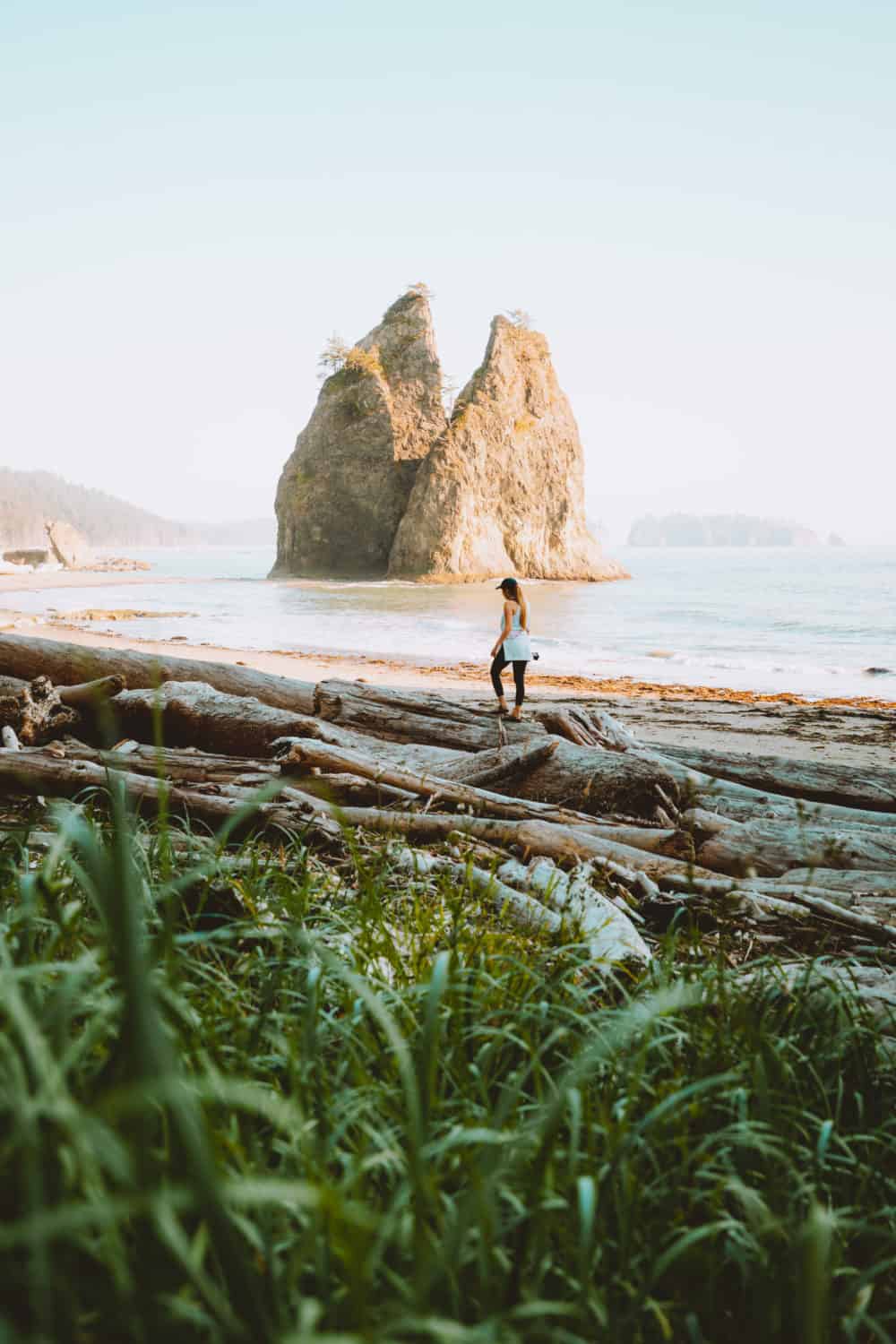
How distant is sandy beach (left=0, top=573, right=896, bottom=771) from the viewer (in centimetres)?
818

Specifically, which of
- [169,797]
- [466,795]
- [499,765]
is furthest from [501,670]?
[169,797]

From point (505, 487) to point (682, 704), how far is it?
4701 cm

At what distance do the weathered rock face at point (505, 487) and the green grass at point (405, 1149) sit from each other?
48.8 meters

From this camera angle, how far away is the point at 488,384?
186 feet

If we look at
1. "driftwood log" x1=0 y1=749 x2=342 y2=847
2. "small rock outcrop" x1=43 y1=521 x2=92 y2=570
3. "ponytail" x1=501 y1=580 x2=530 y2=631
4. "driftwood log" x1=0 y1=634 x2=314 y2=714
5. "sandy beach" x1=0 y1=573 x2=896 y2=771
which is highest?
"small rock outcrop" x1=43 y1=521 x2=92 y2=570

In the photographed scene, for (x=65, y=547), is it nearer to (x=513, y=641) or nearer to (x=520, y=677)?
(x=513, y=641)

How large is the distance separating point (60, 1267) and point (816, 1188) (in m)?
1.19

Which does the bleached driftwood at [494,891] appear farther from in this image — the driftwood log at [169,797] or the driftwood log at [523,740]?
the driftwood log at [523,740]

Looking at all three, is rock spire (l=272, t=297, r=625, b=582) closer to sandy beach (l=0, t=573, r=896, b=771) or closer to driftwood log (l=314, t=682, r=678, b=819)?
sandy beach (l=0, t=573, r=896, b=771)

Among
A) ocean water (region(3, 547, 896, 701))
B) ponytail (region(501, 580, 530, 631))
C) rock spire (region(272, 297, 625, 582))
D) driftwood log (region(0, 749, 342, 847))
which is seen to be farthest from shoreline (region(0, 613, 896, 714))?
rock spire (region(272, 297, 625, 582))

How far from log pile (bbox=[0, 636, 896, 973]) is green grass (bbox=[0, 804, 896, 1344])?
0.63 m

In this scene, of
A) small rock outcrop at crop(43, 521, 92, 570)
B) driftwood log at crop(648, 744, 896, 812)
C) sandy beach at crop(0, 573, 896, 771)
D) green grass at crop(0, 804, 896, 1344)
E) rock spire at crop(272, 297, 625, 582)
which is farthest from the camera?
small rock outcrop at crop(43, 521, 92, 570)

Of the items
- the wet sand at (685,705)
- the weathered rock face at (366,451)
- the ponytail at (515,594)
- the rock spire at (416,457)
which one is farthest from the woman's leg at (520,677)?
the weathered rock face at (366,451)

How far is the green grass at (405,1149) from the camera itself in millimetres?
882
